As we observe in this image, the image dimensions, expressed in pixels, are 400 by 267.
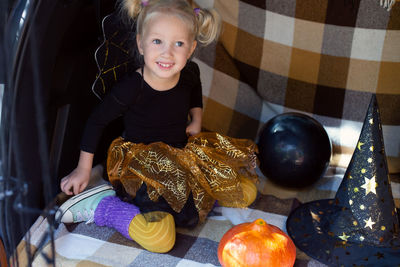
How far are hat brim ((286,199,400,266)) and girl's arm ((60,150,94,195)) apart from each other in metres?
0.57

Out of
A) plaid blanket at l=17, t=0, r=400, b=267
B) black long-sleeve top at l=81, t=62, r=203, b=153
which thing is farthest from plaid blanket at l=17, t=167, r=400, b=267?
black long-sleeve top at l=81, t=62, r=203, b=153

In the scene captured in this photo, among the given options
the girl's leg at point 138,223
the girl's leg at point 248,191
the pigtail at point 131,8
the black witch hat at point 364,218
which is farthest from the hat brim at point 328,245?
the pigtail at point 131,8

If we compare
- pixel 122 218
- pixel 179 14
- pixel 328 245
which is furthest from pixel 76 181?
pixel 328 245

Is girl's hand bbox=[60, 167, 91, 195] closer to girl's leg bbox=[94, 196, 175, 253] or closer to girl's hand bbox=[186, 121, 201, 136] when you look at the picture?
girl's leg bbox=[94, 196, 175, 253]

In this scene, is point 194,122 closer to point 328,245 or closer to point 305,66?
point 305,66

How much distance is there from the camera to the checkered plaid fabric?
1474mm

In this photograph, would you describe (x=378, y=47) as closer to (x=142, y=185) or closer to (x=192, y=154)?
(x=192, y=154)

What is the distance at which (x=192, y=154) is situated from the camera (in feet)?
4.25

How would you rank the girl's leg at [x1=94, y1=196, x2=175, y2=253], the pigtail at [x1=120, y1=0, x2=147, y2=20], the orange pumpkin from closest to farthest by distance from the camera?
the orange pumpkin → the girl's leg at [x1=94, y1=196, x2=175, y2=253] → the pigtail at [x1=120, y1=0, x2=147, y2=20]

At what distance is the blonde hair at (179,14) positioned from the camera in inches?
47.1

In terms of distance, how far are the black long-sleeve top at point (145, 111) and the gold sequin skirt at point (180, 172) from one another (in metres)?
0.04

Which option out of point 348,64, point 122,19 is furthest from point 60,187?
point 348,64

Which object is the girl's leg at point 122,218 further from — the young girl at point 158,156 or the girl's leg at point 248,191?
the girl's leg at point 248,191

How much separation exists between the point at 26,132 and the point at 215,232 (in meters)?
0.55
